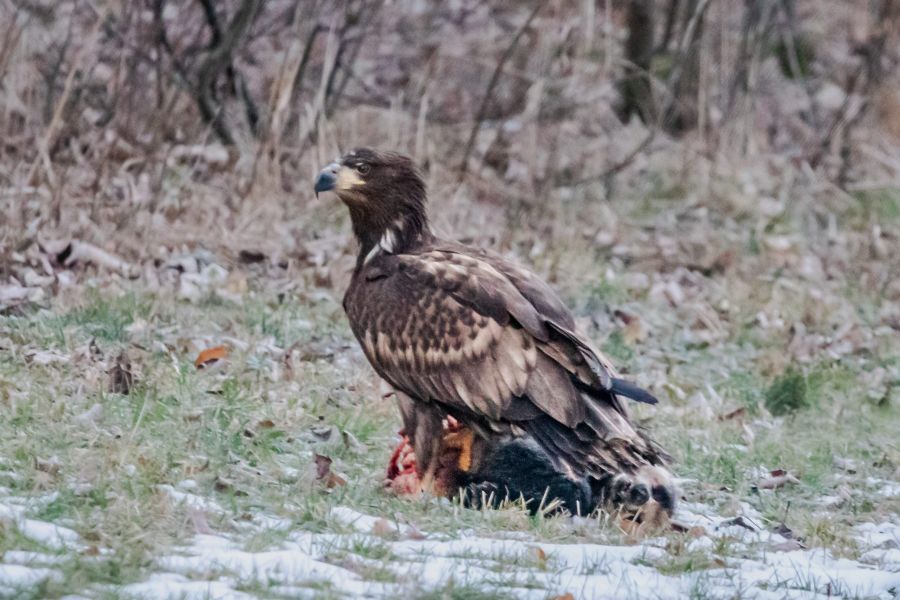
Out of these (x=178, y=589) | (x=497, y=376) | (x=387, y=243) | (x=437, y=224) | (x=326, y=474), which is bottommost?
(x=178, y=589)

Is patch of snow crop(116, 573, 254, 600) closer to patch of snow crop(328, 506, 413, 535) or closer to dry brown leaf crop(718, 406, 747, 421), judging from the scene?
patch of snow crop(328, 506, 413, 535)

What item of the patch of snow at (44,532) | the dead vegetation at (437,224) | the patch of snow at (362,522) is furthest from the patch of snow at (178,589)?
the patch of snow at (362,522)

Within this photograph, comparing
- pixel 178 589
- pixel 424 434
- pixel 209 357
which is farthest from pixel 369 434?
pixel 178 589

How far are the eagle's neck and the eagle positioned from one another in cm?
14

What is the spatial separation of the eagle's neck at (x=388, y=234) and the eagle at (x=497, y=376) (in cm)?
14

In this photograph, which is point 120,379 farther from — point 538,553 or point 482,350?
point 538,553

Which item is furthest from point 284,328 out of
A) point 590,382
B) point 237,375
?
point 590,382

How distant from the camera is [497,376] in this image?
221 inches

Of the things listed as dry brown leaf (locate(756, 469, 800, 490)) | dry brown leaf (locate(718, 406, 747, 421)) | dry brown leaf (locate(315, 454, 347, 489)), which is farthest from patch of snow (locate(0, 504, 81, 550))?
dry brown leaf (locate(718, 406, 747, 421))

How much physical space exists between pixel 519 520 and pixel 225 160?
6.47 meters

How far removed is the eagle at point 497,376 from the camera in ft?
18.2

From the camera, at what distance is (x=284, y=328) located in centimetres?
834

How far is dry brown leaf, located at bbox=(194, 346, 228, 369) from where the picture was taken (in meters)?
7.32

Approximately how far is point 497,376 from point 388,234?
39.2 inches
